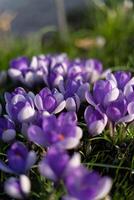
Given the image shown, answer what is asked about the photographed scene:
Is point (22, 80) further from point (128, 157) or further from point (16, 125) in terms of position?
point (128, 157)

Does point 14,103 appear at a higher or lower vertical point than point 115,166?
higher

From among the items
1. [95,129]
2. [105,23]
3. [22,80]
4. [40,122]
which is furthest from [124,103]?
[105,23]

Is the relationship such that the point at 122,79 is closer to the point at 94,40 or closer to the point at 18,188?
the point at 18,188

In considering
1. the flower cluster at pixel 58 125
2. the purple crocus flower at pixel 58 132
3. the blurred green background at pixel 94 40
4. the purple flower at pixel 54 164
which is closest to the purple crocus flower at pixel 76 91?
the flower cluster at pixel 58 125

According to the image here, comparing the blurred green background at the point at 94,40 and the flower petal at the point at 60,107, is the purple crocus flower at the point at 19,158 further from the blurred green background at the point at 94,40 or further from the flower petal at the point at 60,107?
the blurred green background at the point at 94,40

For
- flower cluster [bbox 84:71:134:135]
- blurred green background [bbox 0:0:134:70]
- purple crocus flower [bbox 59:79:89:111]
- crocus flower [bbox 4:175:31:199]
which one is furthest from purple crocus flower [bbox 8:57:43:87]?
crocus flower [bbox 4:175:31:199]

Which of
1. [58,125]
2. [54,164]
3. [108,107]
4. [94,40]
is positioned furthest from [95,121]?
[94,40]

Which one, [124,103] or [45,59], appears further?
[45,59]
